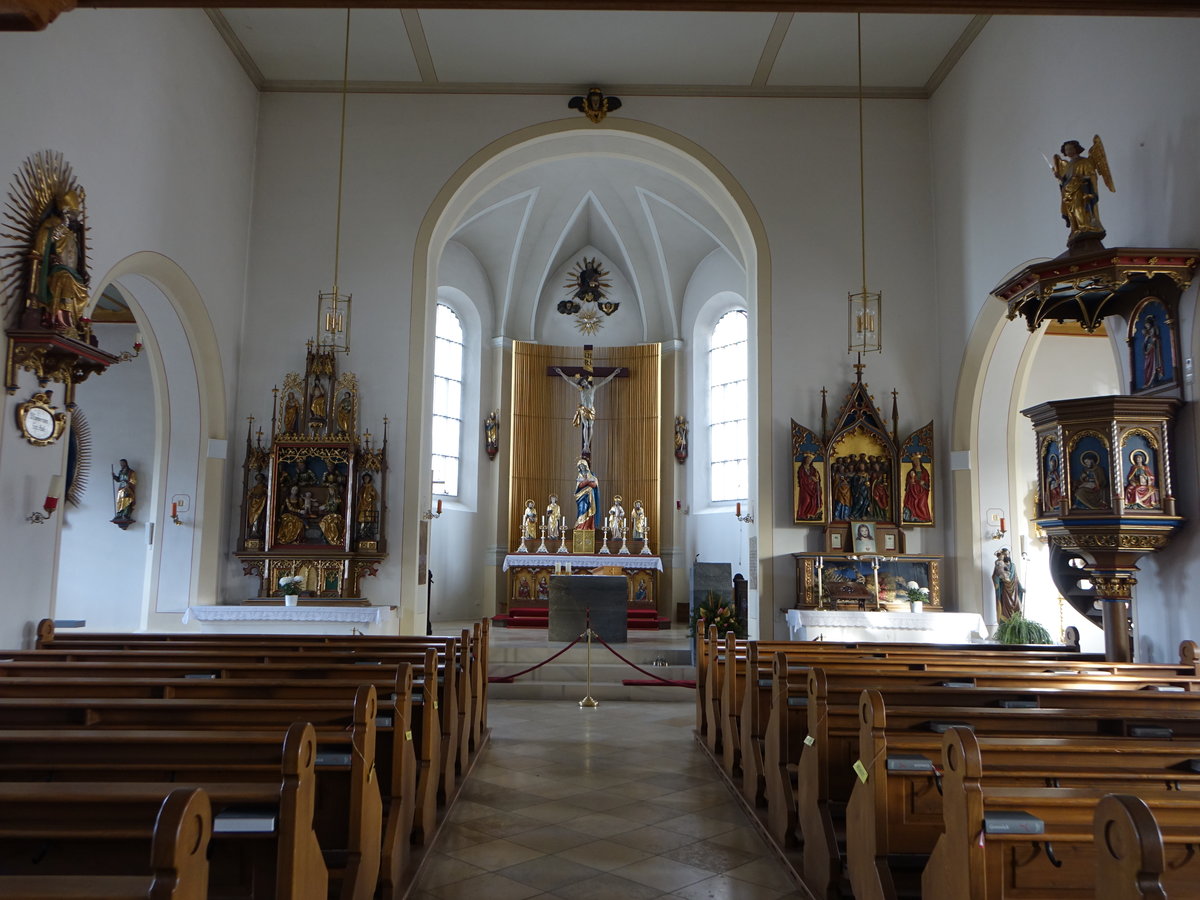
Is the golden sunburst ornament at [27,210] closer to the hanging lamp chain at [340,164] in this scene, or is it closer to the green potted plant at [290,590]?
the hanging lamp chain at [340,164]

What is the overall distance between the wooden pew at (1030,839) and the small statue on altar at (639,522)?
12.6m

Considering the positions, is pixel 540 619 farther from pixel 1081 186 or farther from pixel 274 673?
pixel 1081 186

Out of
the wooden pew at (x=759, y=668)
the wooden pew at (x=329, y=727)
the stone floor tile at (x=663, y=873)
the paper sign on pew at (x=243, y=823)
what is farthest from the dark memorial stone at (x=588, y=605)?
the paper sign on pew at (x=243, y=823)

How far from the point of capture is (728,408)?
15391 mm

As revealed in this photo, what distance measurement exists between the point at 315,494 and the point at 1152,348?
26.9 ft

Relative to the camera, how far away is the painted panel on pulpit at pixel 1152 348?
6.53 m

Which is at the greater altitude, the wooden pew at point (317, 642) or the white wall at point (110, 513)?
the white wall at point (110, 513)

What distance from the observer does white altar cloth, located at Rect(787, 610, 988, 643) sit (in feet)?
31.1

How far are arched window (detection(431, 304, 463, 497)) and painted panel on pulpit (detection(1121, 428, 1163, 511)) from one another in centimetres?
1062

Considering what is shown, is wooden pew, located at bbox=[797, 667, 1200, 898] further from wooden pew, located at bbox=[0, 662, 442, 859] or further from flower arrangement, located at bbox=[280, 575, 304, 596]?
flower arrangement, located at bbox=[280, 575, 304, 596]

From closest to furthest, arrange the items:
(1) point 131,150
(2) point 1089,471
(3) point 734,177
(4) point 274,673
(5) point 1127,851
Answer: (5) point 1127,851 < (4) point 274,673 < (2) point 1089,471 < (1) point 131,150 < (3) point 734,177

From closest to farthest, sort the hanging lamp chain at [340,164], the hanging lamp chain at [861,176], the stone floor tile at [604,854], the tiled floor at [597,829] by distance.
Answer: the tiled floor at [597,829] → the stone floor tile at [604,854] → the hanging lamp chain at [340,164] → the hanging lamp chain at [861,176]

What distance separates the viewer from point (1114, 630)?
6488mm

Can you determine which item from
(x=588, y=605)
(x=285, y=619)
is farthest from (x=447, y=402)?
(x=285, y=619)
